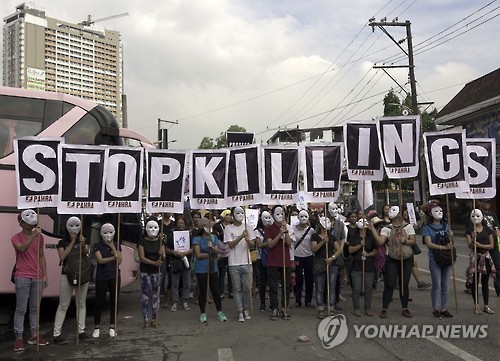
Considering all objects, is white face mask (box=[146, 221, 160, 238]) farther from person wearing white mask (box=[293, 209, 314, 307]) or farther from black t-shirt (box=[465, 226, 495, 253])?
black t-shirt (box=[465, 226, 495, 253])

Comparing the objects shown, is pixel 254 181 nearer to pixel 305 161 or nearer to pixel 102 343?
pixel 305 161

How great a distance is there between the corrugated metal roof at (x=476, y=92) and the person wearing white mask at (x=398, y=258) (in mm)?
18555

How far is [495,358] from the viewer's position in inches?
224

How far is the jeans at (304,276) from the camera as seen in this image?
29.3ft

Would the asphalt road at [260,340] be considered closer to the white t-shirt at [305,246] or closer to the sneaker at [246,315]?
the sneaker at [246,315]

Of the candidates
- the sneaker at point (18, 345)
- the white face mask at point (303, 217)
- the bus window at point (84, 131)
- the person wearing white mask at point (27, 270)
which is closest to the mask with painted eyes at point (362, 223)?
the white face mask at point (303, 217)

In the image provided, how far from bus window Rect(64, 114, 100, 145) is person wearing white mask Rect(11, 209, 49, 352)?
84.2 inches

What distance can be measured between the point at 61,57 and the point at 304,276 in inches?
942

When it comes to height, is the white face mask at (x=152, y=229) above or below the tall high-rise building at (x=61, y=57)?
below

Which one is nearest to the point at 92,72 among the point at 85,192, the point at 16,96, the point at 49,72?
the point at 49,72

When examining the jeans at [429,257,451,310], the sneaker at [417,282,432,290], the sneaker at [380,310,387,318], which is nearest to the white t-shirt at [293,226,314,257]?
the sneaker at [380,310,387,318]

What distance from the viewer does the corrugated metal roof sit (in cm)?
2484

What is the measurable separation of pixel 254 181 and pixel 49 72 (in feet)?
72.4

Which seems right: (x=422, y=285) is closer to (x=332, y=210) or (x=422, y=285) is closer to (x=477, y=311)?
(x=477, y=311)
